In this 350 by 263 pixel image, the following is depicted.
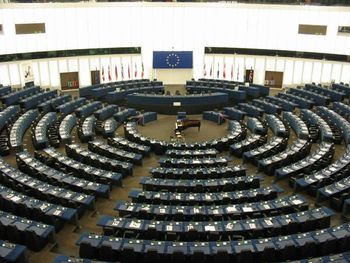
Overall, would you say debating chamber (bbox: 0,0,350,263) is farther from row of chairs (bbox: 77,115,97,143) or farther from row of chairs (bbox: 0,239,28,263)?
row of chairs (bbox: 77,115,97,143)

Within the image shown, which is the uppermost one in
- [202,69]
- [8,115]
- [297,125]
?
[202,69]

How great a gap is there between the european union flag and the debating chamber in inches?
6.0

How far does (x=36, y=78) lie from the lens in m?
41.8

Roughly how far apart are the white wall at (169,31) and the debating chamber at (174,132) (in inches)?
4.5

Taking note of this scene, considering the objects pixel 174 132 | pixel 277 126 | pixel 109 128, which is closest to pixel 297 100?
pixel 277 126

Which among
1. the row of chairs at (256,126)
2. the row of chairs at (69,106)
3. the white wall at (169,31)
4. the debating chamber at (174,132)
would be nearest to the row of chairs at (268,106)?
→ the debating chamber at (174,132)

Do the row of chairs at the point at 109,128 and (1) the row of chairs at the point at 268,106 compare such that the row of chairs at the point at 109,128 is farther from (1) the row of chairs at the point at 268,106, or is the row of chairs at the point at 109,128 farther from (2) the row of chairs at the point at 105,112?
(1) the row of chairs at the point at 268,106

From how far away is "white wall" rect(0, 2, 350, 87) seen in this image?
1531 inches

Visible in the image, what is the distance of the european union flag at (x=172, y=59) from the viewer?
1656 inches

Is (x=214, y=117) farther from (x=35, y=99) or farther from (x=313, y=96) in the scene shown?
(x=35, y=99)

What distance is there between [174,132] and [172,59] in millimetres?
13379

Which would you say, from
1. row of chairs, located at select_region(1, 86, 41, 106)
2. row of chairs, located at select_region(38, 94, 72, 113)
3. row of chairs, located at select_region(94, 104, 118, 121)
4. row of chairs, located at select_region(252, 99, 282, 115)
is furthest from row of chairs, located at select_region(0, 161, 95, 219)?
row of chairs, located at select_region(252, 99, 282, 115)

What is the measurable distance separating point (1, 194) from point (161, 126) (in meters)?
16.8

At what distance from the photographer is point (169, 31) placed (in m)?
42.4
